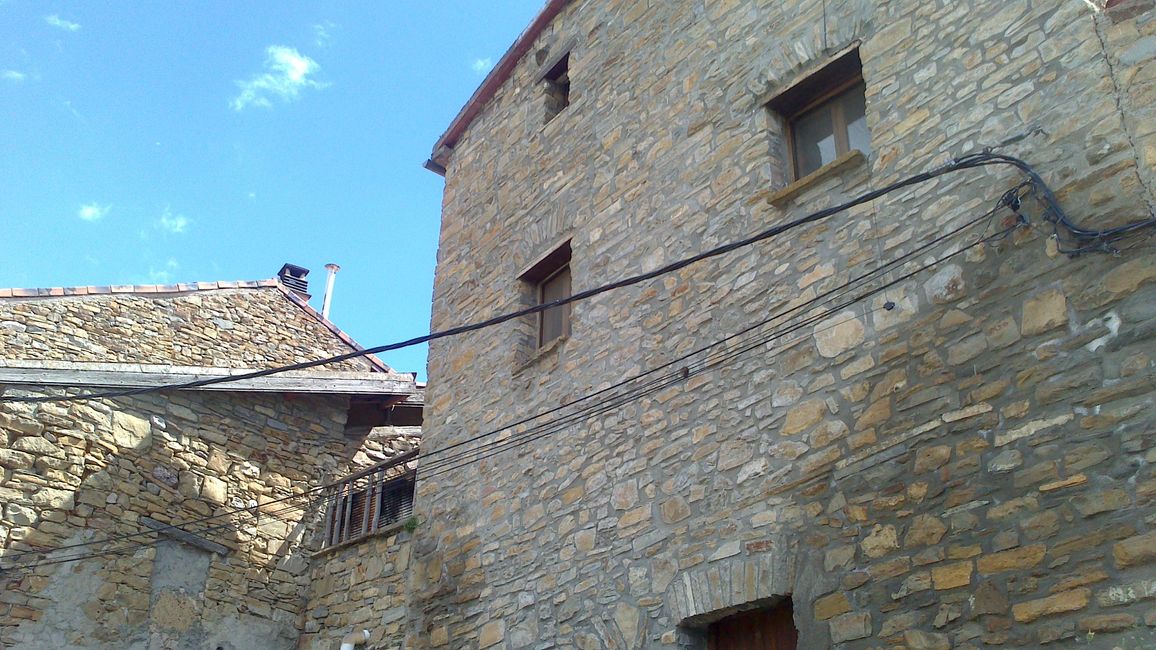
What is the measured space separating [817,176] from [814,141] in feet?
1.83

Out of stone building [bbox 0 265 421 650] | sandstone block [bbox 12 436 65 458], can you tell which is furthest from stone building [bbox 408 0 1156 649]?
sandstone block [bbox 12 436 65 458]

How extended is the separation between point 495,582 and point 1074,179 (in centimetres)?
429

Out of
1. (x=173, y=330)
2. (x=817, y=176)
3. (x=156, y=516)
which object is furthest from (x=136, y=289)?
(x=817, y=176)

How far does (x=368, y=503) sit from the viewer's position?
30.3 feet

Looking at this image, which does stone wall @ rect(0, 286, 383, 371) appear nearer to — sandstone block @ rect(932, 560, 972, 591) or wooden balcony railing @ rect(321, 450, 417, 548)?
wooden balcony railing @ rect(321, 450, 417, 548)

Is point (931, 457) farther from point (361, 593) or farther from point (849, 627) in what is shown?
point (361, 593)

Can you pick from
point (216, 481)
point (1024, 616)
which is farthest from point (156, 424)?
point (1024, 616)

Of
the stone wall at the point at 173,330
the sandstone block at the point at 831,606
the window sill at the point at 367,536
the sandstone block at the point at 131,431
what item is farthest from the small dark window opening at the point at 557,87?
the sandstone block at the point at 831,606

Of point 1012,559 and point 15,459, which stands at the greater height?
point 15,459

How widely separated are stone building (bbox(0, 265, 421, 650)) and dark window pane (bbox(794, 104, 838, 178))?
4.19 metres

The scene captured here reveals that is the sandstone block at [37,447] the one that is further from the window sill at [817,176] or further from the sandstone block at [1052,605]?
the sandstone block at [1052,605]

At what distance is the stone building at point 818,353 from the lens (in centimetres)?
442

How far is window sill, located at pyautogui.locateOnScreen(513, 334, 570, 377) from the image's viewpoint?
7.45 m

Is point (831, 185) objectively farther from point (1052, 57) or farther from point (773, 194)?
point (1052, 57)
